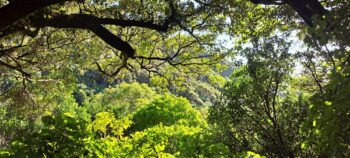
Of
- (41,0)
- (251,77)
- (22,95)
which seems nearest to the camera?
(41,0)

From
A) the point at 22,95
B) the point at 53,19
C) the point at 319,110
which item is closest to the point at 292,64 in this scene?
the point at 53,19

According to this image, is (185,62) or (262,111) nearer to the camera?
(262,111)

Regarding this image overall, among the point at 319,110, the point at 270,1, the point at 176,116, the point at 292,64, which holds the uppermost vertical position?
the point at 176,116

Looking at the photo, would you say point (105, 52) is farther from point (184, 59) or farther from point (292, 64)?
point (292, 64)

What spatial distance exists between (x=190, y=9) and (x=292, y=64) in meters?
3.51

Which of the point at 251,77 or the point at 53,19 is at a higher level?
the point at 251,77

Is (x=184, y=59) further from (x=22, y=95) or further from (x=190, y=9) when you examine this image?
(x=22, y=95)

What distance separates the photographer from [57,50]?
13602 mm

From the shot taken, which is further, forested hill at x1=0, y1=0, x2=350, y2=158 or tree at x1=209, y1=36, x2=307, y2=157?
tree at x1=209, y1=36, x2=307, y2=157

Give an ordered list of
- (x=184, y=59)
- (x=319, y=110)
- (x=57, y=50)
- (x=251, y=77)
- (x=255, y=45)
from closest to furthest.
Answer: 1. (x=319, y=110)
2. (x=255, y=45)
3. (x=251, y=77)
4. (x=184, y=59)
5. (x=57, y=50)

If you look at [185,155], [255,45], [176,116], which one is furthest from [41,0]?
[176,116]

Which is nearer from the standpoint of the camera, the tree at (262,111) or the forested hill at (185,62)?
the forested hill at (185,62)

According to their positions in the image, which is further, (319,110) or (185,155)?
(185,155)

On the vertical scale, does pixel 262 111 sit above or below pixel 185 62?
below
